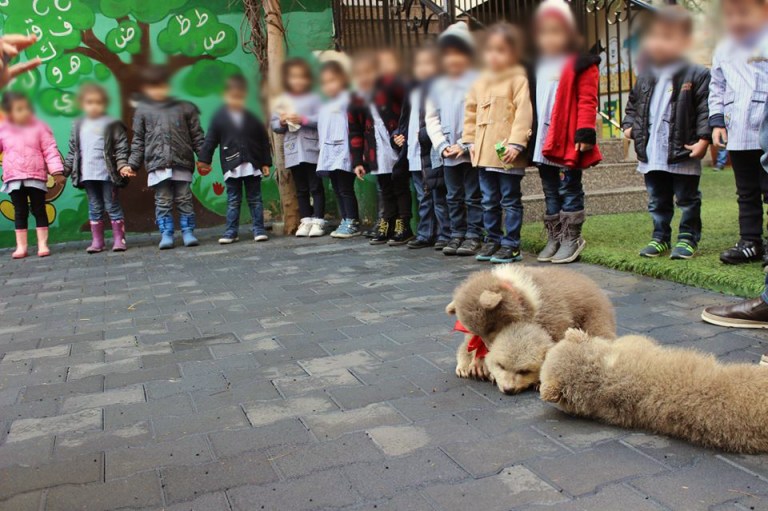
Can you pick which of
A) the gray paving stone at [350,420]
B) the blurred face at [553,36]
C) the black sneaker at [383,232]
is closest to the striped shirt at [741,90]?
the blurred face at [553,36]

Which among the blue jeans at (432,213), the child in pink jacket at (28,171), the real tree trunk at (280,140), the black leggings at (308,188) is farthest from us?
the real tree trunk at (280,140)

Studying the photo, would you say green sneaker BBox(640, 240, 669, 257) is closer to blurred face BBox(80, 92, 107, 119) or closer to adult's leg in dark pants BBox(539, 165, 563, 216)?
adult's leg in dark pants BBox(539, 165, 563, 216)

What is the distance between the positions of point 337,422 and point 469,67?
174 inches

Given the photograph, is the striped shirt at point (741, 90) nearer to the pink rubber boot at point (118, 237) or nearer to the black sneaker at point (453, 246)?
the black sneaker at point (453, 246)

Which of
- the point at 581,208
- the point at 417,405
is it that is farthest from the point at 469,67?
the point at 417,405

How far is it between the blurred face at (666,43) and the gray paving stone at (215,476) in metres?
4.36

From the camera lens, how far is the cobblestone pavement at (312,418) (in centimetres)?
197

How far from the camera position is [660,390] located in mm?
2170

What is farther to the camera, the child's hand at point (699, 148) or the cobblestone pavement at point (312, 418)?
the child's hand at point (699, 148)

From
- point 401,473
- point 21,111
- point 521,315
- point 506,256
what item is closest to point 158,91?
point 21,111

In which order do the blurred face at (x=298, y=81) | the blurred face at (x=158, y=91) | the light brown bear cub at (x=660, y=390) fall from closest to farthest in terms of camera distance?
the light brown bear cub at (x=660, y=390), the blurred face at (x=158, y=91), the blurred face at (x=298, y=81)

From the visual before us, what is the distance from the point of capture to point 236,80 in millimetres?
8477

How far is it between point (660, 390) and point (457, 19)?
6.56 metres

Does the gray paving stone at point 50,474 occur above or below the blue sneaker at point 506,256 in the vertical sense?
below
